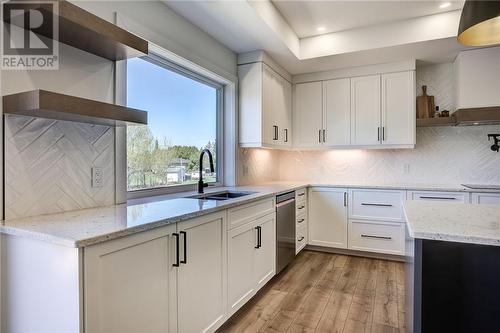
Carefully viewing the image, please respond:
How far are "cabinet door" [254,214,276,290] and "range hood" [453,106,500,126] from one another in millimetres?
2345

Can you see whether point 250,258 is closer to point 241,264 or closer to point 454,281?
point 241,264

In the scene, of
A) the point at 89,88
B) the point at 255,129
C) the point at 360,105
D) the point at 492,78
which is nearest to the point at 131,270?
the point at 89,88

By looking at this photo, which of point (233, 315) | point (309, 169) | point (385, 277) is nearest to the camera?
point (233, 315)

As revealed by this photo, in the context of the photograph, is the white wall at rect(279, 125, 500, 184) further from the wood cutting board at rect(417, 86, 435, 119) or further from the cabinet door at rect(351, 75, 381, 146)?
the cabinet door at rect(351, 75, 381, 146)

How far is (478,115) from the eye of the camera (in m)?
3.22

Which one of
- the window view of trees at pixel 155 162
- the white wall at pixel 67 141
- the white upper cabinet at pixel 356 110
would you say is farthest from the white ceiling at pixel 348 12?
the window view of trees at pixel 155 162

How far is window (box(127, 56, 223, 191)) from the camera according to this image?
2320 millimetres

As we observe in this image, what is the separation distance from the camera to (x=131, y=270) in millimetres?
1380

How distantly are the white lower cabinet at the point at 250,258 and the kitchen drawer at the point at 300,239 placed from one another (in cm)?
71

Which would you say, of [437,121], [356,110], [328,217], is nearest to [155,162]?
[328,217]

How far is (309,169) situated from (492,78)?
2.39 metres

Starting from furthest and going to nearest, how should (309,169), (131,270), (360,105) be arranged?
(309,169), (360,105), (131,270)

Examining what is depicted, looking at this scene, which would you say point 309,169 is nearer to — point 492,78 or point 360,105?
point 360,105

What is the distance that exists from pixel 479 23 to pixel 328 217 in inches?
110
